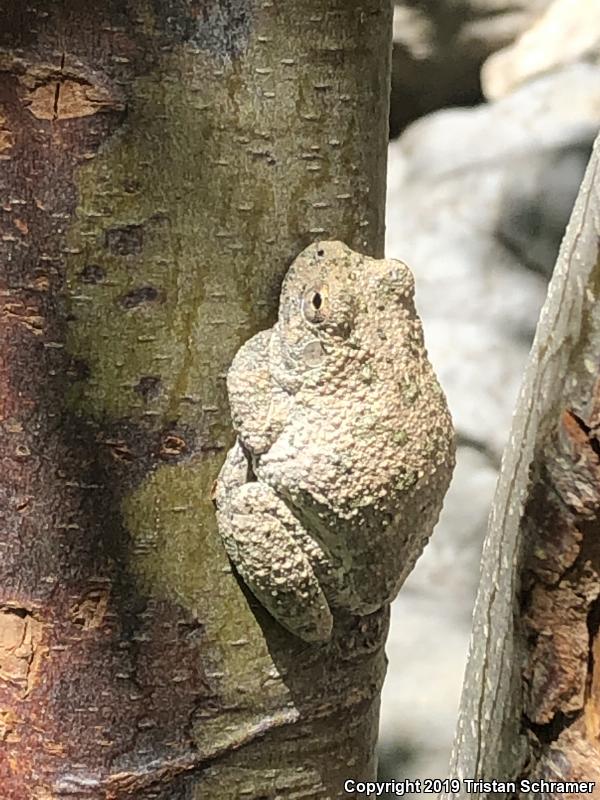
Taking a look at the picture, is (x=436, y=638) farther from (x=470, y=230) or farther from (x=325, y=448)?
(x=325, y=448)

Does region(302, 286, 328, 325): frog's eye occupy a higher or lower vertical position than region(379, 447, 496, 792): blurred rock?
higher

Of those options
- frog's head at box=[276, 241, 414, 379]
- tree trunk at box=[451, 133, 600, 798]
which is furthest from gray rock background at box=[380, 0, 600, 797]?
frog's head at box=[276, 241, 414, 379]

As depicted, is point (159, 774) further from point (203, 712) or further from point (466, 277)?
point (466, 277)

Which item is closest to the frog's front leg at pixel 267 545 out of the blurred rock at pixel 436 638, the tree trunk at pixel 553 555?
the tree trunk at pixel 553 555

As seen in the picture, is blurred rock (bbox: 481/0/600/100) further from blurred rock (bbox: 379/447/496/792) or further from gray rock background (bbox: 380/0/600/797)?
blurred rock (bbox: 379/447/496/792)

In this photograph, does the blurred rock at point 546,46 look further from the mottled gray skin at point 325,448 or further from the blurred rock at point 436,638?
the mottled gray skin at point 325,448

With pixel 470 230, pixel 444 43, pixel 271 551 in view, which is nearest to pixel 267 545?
pixel 271 551
